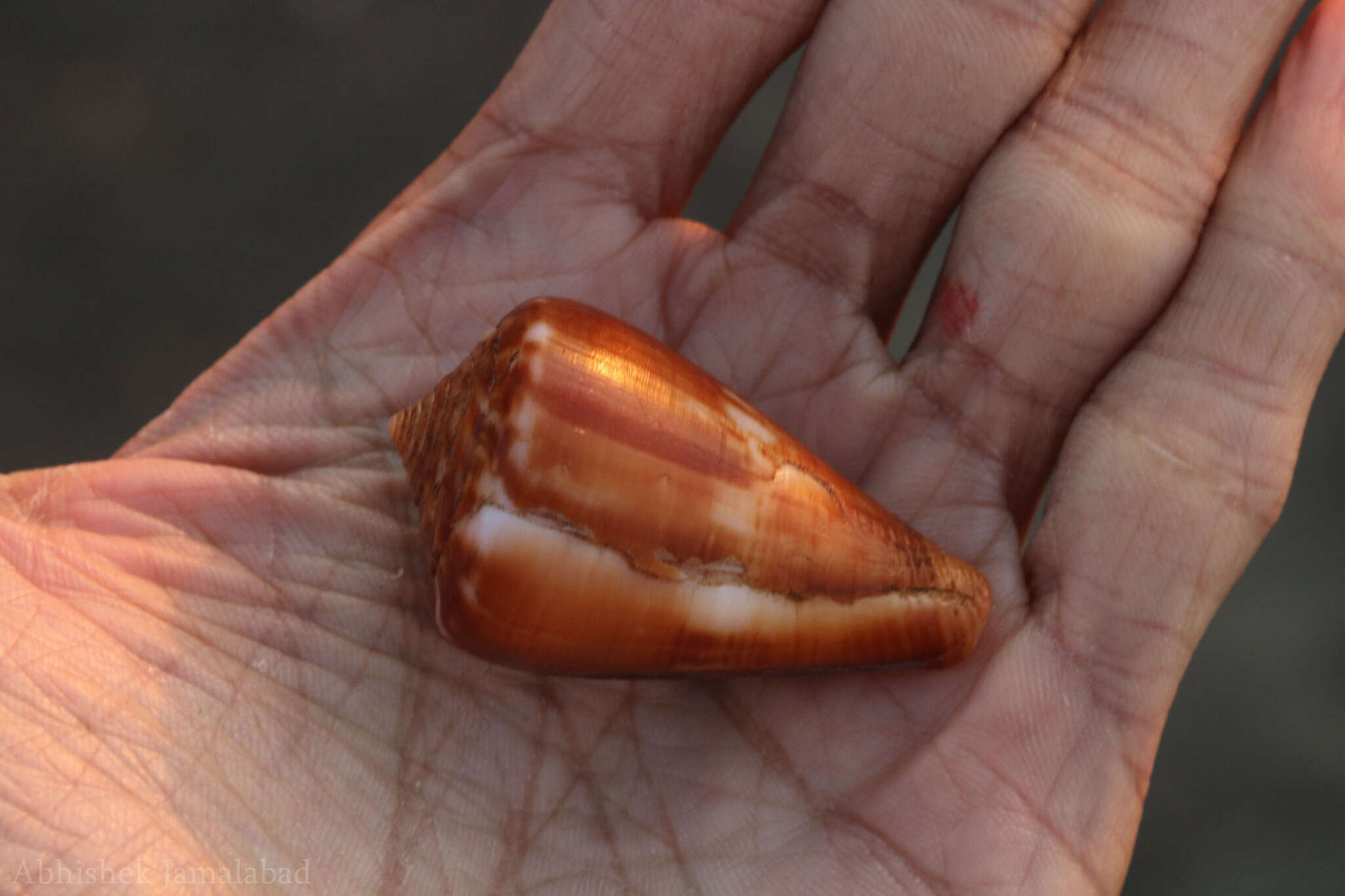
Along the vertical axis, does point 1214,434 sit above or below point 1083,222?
below

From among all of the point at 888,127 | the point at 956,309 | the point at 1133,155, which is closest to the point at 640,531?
the point at 956,309

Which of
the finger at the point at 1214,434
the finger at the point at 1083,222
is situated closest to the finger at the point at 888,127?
the finger at the point at 1083,222

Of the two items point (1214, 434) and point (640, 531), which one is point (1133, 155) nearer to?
point (1214, 434)

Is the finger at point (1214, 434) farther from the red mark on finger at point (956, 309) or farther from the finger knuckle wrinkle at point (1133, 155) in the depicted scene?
the red mark on finger at point (956, 309)

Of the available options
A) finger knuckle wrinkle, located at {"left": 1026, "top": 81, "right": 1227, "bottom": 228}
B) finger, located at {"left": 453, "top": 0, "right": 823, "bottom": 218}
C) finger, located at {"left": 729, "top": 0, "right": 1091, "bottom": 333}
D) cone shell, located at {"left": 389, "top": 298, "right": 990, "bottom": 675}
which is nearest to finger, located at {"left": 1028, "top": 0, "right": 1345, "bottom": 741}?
finger knuckle wrinkle, located at {"left": 1026, "top": 81, "right": 1227, "bottom": 228}

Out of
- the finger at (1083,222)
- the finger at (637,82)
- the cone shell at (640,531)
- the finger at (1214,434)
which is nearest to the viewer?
the cone shell at (640,531)

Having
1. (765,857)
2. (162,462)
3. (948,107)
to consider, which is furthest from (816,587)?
(162,462)

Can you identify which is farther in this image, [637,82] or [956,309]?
[637,82]

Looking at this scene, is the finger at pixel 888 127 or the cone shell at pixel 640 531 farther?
the finger at pixel 888 127
